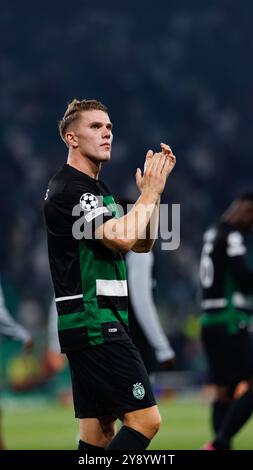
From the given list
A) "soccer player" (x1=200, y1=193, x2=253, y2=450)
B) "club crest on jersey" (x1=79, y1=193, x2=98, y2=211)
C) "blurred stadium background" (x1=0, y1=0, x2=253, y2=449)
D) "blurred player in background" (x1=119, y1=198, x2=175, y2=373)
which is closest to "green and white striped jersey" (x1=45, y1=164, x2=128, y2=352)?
"club crest on jersey" (x1=79, y1=193, x2=98, y2=211)

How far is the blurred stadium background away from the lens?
2131 centimetres

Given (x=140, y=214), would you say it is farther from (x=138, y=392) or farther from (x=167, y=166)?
(x=138, y=392)

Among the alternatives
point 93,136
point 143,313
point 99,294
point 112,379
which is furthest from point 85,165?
point 143,313

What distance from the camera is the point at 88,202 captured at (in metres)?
4.91

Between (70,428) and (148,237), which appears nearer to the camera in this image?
(148,237)

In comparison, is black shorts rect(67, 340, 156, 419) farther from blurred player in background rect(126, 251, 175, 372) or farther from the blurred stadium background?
the blurred stadium background

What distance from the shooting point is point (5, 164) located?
76.7 ft

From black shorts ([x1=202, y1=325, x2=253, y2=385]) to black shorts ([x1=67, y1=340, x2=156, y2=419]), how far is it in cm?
368

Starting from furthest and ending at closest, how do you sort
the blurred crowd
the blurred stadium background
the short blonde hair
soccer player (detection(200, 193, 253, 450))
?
1. the blurred crowd
2. the blurred stadium background
3. soccer player (detection(200, 193, 253, 450))
4. the short blonde hair

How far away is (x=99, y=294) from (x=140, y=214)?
486mm

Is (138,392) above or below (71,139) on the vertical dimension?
below

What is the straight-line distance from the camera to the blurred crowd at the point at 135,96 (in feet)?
74.2

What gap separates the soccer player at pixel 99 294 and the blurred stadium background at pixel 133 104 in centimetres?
1405
